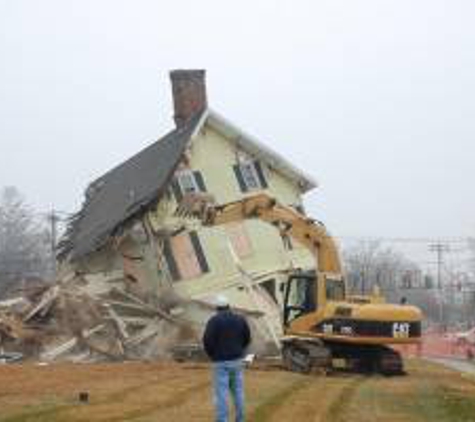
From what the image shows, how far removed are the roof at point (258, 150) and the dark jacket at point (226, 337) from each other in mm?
28572

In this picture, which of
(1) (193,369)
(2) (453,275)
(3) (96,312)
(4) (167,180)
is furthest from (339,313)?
(2) (453,275)

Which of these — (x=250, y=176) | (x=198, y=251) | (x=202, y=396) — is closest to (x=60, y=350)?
(x=198, y=251)

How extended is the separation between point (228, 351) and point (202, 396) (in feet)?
18.7

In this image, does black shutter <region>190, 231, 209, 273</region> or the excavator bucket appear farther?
black shutter <region>190, 231, 209, 273</region>

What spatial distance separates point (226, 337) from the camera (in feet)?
57.0

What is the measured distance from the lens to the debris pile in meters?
39.2

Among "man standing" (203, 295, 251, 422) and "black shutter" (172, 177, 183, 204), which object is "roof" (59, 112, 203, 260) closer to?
"black shutter" (172, 177, 183, 204)

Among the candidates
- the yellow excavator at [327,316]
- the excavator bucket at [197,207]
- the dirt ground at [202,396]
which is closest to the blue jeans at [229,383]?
the dirt ground at [202,396]

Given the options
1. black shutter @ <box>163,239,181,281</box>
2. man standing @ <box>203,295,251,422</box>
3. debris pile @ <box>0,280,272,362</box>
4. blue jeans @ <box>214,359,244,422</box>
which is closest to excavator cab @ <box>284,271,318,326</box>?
debris pile @ <box>0,280,272,362</box>

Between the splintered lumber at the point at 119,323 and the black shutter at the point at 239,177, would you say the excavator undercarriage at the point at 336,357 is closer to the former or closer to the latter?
the splintered lumber at the point at 119,323

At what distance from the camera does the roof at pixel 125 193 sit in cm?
4450

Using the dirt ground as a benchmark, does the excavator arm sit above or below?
above

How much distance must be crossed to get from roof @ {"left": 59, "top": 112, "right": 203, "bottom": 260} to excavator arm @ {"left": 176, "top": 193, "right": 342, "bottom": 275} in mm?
10167

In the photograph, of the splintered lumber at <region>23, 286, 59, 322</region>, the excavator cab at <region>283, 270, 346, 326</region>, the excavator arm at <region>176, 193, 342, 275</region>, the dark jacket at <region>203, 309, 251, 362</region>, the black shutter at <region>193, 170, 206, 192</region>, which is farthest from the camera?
the black shutter at <region>193, 170, 206, 192</region>
